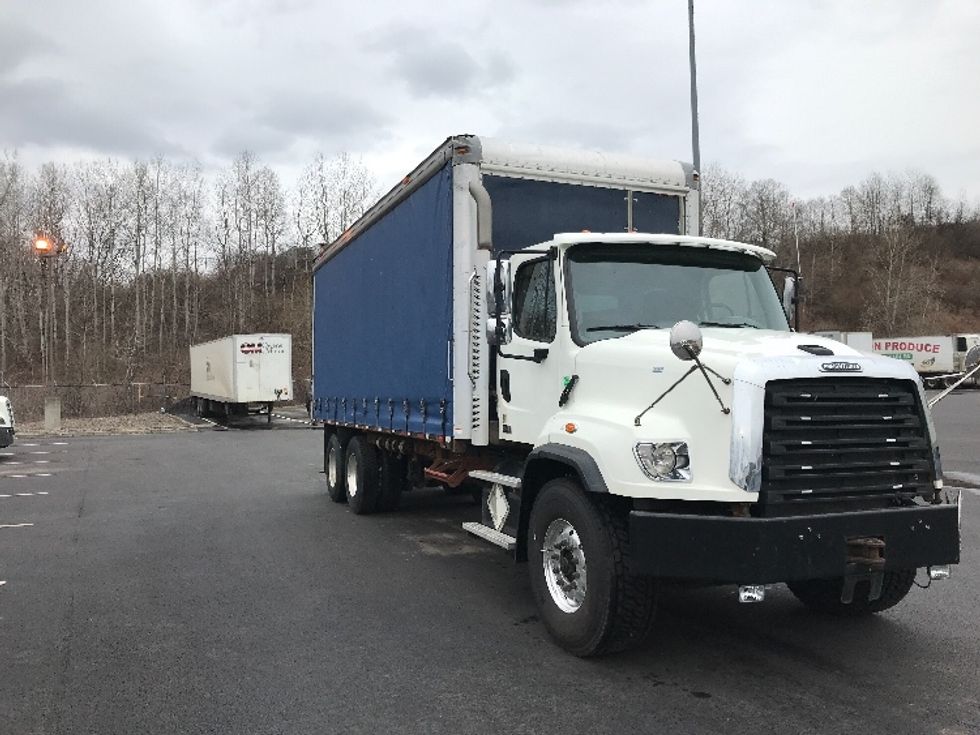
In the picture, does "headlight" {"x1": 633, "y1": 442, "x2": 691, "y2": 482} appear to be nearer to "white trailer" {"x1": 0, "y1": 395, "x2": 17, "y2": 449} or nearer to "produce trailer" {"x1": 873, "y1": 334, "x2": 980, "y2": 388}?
"white trailer" {"x1": 0, "y1": 395, "x2": 17, "y2": 449}

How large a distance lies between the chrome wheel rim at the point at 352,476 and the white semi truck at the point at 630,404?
193 centimetres

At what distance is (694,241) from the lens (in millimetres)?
5805

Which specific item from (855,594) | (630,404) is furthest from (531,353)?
(855,594)

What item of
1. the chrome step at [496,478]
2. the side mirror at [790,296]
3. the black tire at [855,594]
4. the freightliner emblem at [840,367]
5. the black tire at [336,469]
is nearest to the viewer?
the freightliner emblem at [840,367]

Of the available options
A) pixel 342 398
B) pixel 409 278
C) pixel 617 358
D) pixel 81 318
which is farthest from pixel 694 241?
pixel 81 318

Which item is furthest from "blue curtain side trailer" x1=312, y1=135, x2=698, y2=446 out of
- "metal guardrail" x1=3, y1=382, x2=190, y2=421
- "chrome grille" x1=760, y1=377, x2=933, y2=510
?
"metal guardrail" x1=3, y1=382, x2=190, y2=421

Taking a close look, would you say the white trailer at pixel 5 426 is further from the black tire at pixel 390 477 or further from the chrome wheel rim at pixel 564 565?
the chrome wheel rim at pixel 564 565

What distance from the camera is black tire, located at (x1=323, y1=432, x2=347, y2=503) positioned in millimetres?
11133

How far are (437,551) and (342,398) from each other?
3.63m

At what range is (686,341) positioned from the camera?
4.16 meters

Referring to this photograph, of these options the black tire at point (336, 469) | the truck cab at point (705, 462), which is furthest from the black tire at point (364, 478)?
the truck cab at point (705, 462)

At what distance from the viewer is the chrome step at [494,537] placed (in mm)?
5602

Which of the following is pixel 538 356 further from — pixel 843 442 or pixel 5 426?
pixel 5 426

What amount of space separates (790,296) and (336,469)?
7.02 metres
